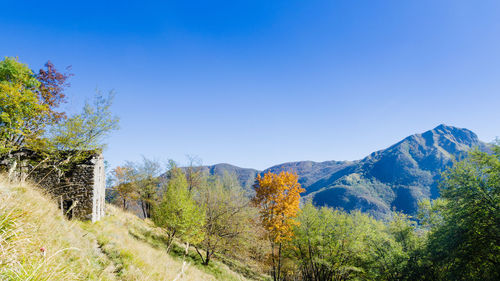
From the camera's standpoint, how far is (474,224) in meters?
11.6

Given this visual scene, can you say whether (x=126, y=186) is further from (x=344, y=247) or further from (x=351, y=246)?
(x=351, y=246)

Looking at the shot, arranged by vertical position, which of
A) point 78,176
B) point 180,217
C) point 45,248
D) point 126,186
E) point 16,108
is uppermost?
point 16,108

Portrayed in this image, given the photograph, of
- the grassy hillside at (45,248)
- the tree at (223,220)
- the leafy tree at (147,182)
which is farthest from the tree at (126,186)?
the grassy hillside at (45,248)

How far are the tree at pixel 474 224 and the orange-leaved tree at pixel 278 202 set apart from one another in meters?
11.4

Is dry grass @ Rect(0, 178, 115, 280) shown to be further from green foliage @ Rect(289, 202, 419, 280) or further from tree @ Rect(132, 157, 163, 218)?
tree @ Rect(132, 157, 163, 218)

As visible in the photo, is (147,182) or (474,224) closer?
(474,224)

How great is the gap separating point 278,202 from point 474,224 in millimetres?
14329

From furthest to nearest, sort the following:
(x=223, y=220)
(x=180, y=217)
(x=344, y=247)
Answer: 1. (x=223, y=220)
2. (x=344, y=247)
3. (x=180, y=217)

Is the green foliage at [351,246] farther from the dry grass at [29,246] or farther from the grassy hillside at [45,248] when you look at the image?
the dry grass at [29,246]

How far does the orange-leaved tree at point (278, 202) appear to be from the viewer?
21.9 metres

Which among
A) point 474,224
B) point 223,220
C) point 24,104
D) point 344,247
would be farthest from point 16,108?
point 344,247

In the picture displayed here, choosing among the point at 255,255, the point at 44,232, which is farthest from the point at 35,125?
the point at 255,255

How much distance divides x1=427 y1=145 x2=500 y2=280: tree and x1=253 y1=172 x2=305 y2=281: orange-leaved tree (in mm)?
11379

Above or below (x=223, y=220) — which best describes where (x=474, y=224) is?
above
